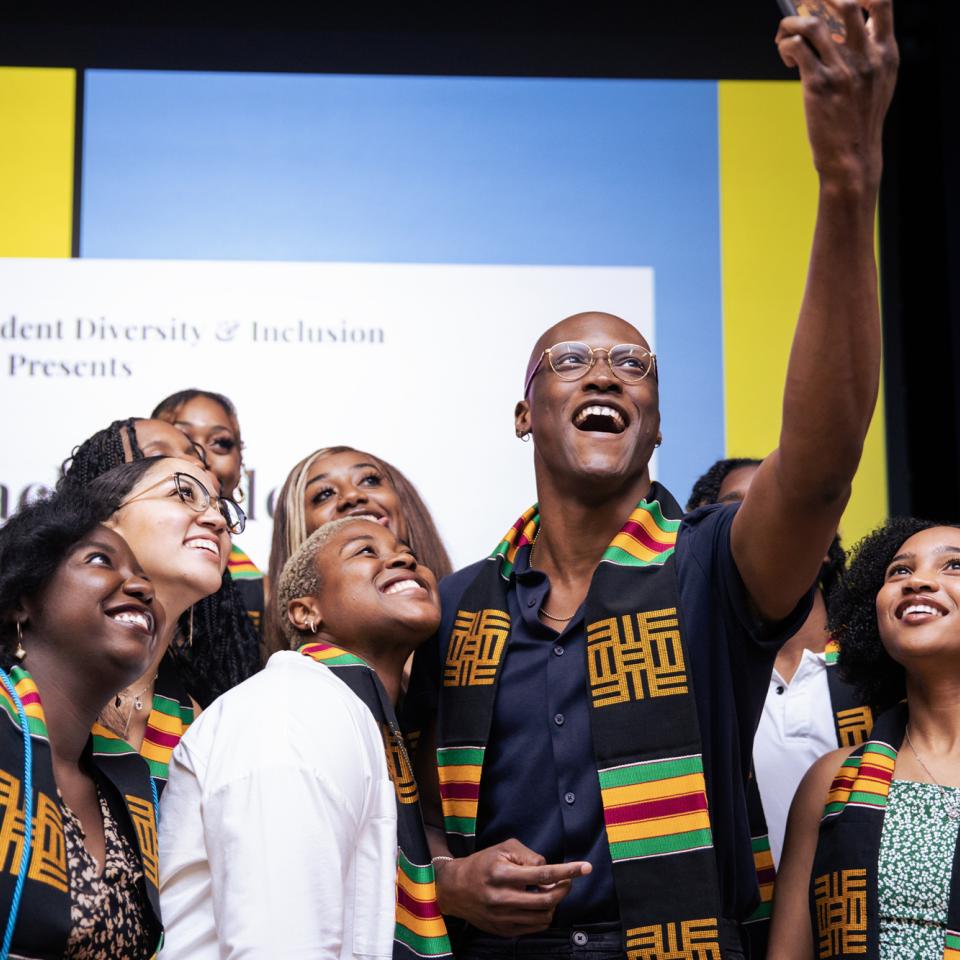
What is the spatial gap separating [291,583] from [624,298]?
2171 millimetres

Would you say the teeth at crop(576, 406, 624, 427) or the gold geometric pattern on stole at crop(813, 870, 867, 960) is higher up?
the teeth at crop(576, 406, 624, 427)

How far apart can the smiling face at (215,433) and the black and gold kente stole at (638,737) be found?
159cm

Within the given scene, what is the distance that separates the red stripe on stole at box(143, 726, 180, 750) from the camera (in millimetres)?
2877

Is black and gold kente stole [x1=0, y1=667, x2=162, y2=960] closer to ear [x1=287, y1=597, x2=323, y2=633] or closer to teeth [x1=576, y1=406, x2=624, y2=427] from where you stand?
ear [x1=287, y1=597, x2=323, y2=633]

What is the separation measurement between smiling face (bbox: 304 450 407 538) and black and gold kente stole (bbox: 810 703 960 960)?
1.43m

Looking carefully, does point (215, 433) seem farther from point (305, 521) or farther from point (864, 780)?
point (864, 780)

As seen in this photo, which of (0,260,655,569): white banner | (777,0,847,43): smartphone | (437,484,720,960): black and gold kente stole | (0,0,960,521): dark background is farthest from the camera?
(0,0,960,521): dark background

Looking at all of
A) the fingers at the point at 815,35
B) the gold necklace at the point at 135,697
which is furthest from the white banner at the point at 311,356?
the fingers at the point at 815,35

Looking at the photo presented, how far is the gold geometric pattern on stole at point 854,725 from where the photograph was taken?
11.1ft

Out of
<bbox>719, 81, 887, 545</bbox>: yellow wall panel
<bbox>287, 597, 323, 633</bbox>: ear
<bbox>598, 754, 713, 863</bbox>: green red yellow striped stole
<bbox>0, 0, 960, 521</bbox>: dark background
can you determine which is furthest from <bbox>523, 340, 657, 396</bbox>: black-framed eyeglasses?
<bbox>0, 0, 960, 521</bbox>: dark background

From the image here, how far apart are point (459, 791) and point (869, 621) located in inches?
46.6

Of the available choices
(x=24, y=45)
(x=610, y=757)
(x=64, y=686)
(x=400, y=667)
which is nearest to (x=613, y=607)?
(x=610, y=757)

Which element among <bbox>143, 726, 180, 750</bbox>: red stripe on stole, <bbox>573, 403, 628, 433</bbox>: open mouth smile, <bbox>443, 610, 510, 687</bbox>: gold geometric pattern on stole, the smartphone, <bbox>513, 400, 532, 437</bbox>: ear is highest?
the smartphone

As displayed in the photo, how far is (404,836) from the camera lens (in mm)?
2600
